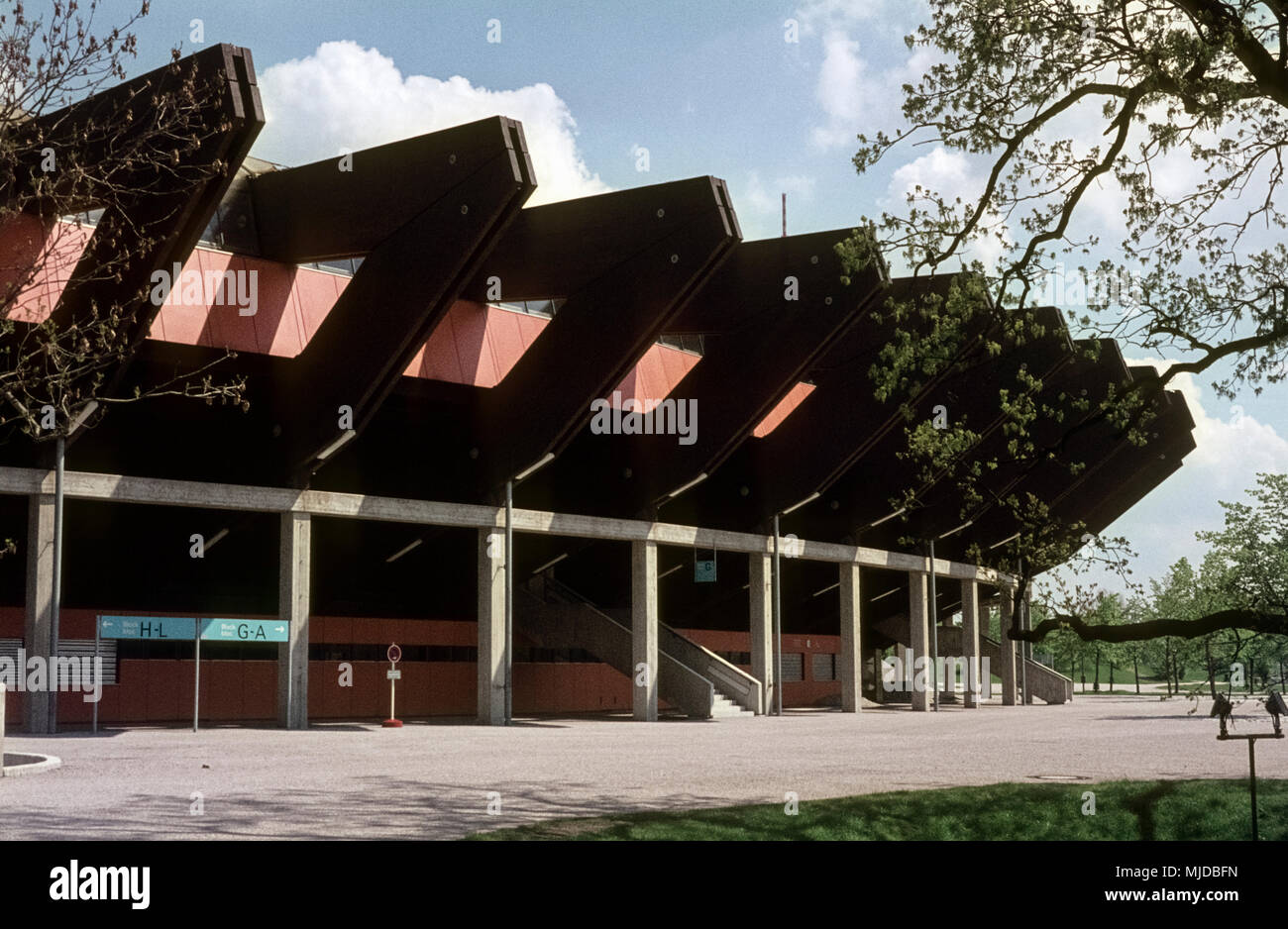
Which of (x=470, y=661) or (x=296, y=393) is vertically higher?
(x=296, y=393)

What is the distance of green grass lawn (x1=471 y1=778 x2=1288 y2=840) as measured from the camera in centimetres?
1240

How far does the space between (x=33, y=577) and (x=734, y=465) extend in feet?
75.3

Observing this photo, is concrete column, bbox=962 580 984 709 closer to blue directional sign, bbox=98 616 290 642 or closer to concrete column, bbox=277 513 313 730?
concrete column, bbox=277 513 313 730

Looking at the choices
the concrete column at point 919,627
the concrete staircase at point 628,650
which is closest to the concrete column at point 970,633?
the concrete column at point 919,627

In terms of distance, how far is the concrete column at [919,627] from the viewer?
57.1m

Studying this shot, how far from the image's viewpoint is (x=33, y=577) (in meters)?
28.9

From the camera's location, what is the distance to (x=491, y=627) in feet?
121

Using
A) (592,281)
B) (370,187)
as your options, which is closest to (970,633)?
(592,281)

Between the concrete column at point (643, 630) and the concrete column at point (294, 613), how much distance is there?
11454mm

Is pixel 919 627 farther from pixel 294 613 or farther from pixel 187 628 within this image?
pixel 187 628

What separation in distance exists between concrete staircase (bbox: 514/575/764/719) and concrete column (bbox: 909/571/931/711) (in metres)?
13.7

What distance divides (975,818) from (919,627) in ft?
146
